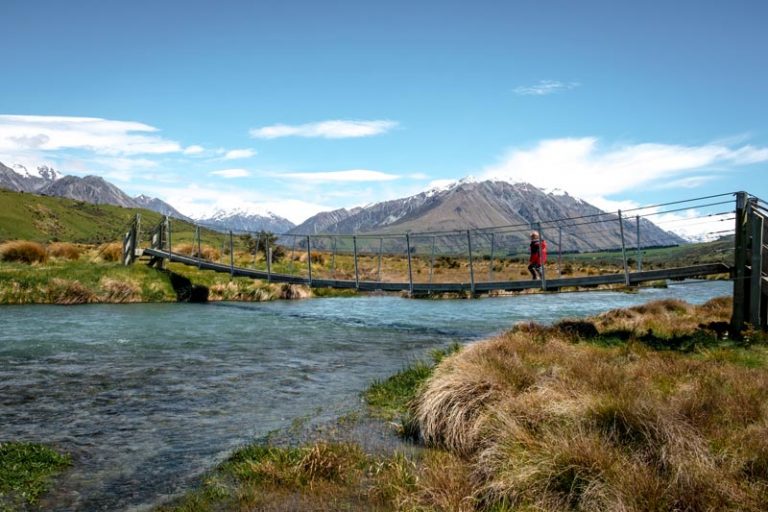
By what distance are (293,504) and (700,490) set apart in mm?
3609

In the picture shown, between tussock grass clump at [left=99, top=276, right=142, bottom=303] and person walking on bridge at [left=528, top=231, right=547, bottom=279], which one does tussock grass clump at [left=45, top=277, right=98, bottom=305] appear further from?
person walking on bridge at [left=528, top=231, right=547, bottom=279]

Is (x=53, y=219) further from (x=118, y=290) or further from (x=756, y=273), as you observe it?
(x=756, y=273)

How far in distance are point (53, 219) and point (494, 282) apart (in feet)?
478

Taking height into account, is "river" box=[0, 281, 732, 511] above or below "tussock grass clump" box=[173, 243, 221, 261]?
below

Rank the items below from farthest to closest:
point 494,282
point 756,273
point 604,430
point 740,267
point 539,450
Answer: point 494,282, point 740,267, point 756,273, point 604,430, point 539,450

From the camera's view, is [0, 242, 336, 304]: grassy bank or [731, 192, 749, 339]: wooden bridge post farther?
[0, 242, 336, 304]: grassy bank

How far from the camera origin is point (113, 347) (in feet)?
47.6

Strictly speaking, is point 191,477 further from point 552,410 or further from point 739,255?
point 739,255

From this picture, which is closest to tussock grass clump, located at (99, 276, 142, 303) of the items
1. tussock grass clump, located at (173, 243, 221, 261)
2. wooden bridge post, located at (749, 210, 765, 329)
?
tussock grass clump, located at (173, 243, 221, 261)

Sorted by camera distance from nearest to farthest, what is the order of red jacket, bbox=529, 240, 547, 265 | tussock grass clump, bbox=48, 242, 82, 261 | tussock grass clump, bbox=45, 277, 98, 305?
red jacket, bbox=529, 240, 547, 265 < tussock grass clump, bbox=45, 277, 98, 305 < tussock grass clump, bbox=48, 242, 82, 261

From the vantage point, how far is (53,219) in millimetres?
138250

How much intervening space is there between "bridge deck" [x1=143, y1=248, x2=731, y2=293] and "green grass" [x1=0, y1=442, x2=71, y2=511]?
49.1ft

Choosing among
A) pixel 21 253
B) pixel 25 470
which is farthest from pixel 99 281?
pixel 25 470

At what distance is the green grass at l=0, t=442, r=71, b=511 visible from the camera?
221 inches
